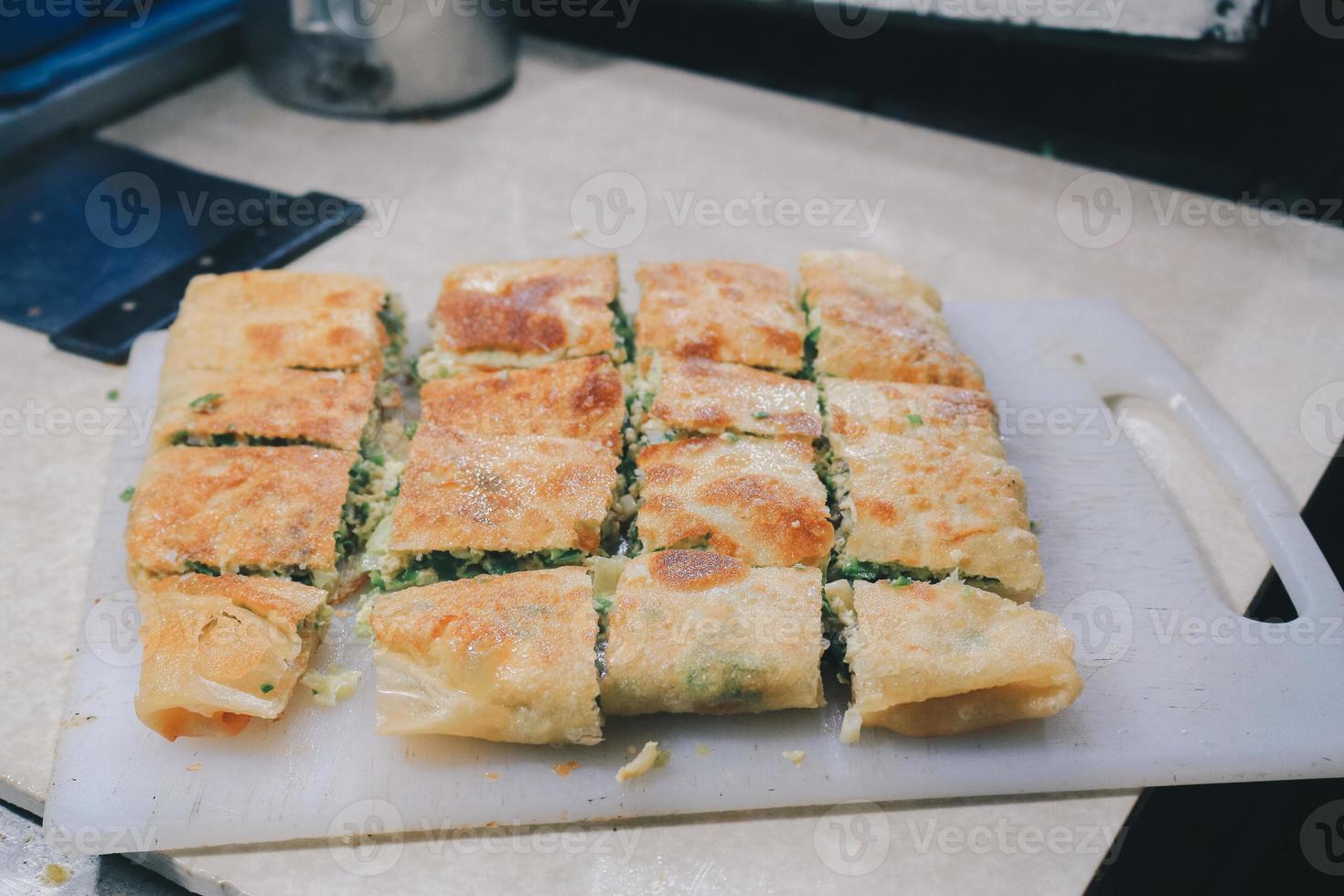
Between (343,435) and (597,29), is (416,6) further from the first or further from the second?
(343,435)

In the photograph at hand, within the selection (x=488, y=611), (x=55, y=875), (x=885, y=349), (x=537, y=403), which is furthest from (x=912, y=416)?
(x=55, y=875)

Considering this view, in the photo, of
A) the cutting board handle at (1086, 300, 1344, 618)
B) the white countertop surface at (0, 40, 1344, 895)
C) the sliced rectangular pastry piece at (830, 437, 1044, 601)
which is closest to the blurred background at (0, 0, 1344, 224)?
the white countertop surface at (0, 40, 1344, 895)

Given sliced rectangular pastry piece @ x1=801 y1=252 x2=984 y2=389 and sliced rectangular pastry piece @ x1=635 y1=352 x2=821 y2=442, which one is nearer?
sliced rectangular pastry piece @ x1=635 y1=352 x2=821 y2=442

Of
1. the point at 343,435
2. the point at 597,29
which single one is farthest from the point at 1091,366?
the point at 597,29

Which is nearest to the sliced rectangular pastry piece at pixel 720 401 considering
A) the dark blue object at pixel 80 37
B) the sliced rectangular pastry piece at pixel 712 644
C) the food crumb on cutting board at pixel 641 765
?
the sliced rectangular pastry piece at pixel 712 644

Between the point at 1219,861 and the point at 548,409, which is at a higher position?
the point at 548,409

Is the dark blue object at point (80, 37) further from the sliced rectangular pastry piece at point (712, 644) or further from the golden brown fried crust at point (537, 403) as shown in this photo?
the sliced rectangular pastry piece at point (712, 644)

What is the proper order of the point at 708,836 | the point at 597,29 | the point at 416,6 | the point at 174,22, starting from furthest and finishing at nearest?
the point at 597,29
the point at 174,22
the point at 416,6
the point at 708,836

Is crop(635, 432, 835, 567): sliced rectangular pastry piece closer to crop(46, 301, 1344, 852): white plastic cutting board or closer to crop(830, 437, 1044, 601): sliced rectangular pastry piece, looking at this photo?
crop(830, 437, 1044, 601): sliced rectangular pastry piece
